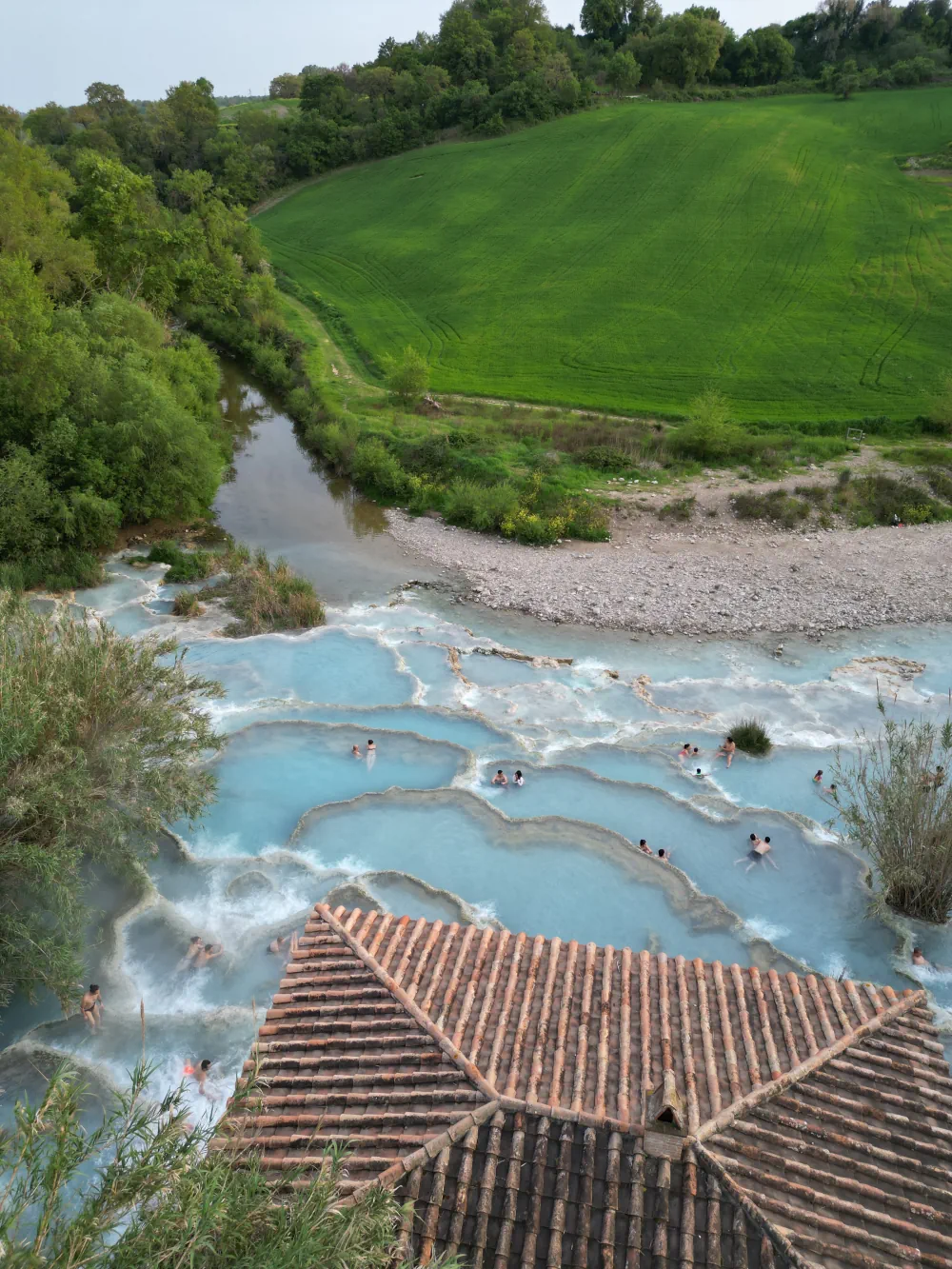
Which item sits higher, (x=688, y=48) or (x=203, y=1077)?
(x=688, y=48)

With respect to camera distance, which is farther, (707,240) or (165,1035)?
(707,240)

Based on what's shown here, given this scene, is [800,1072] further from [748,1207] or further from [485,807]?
[485,807]

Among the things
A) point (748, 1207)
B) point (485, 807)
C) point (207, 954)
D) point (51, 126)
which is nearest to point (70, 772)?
point (207, 954)

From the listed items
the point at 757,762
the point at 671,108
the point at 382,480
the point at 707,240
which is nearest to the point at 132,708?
the point at 757,762

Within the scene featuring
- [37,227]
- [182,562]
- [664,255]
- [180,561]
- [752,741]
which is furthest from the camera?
[664,255]

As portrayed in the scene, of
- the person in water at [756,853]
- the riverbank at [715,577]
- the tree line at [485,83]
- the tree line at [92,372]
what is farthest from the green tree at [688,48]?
the person in water at [756,853]

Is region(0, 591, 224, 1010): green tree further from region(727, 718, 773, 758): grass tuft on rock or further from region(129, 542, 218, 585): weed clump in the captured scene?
region(727, 718, 773, 758): grass tuft on rock

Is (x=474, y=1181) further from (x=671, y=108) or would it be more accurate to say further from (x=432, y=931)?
(x=671, y=108)

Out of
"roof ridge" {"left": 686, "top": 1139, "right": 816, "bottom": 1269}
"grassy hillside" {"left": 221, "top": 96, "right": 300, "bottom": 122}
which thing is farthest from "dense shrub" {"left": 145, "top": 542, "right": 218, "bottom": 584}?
"grassy hillside" {"left": 221, "top": 96, "right": 300, "bottom": 122}
